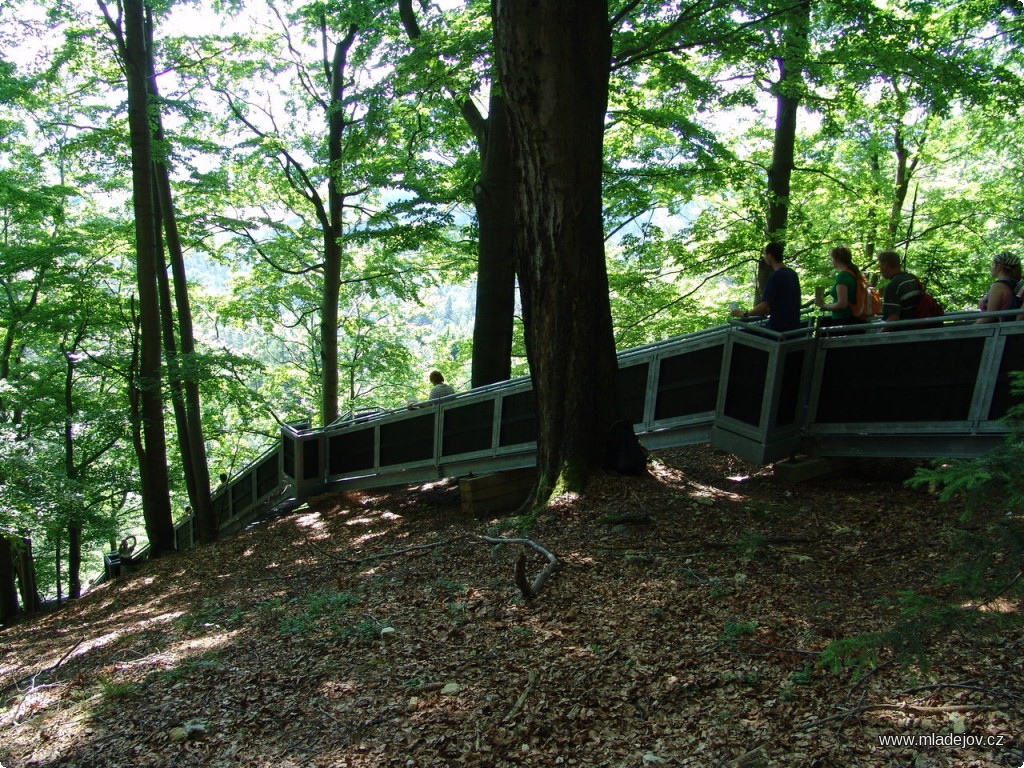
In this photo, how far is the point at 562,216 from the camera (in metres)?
6.16

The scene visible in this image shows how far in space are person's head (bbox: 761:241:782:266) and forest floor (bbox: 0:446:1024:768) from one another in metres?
2.13

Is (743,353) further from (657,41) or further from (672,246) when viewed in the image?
(672,246)

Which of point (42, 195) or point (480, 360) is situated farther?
point (42, 195)

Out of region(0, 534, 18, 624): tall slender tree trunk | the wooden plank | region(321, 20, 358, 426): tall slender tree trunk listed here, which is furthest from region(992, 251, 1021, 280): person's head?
region(0, 534, 18, 624): tall slender tree trunk

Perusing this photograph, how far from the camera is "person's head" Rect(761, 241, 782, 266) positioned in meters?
6.78

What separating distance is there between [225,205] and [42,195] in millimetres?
4062

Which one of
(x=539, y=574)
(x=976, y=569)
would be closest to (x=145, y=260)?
(x=539, y=574)

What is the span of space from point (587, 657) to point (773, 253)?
14.8 ft

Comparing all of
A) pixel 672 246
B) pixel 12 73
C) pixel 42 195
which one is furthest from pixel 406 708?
pixel 42 195

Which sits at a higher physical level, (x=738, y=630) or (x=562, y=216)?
(x=562, y=216)

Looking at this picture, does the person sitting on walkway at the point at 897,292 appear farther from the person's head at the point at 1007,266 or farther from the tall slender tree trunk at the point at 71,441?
the tall slender tree trunk at the point at 71,441

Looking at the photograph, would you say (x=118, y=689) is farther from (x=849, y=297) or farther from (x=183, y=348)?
(x=183, y=348)

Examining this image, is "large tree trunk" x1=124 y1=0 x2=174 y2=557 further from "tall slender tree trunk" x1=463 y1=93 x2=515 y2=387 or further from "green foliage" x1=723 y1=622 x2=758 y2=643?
"green foliage" x1=723 y1=622 x2=758 y2=643

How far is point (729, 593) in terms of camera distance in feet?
14.4
